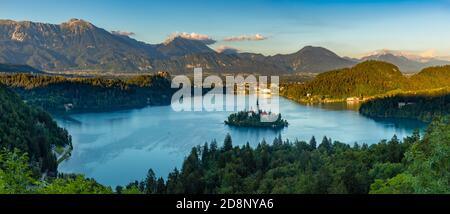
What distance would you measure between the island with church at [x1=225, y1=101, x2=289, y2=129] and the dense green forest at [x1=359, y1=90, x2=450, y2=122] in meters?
11.4

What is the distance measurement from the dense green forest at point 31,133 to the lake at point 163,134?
0.78 m

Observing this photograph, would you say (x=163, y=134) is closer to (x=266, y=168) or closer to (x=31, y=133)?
(x=31, y=133)

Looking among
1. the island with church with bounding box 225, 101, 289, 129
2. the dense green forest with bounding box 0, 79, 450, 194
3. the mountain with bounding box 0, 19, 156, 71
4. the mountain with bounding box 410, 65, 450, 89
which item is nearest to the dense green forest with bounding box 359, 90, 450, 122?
the mountain with bounding box 410, 65, 450, 89

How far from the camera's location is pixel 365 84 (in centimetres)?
5766

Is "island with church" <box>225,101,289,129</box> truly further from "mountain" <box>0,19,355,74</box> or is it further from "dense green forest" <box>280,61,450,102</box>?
"dense green forest" <box>280,61,450,102</box>

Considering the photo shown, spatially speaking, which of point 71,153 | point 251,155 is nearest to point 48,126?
point 71,153

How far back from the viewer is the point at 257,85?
48625 mm

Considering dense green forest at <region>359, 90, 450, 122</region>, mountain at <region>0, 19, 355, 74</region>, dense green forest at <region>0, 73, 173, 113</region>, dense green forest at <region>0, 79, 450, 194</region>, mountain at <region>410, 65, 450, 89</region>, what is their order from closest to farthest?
dense green forest at <region>0, 79, 450, 194</region>
mountain at <region>0, 19, 355, 74</region>
dense green forest at <region>359, 90, 450, 122</region>
dense green forest at <region>0, 73, 173, 113</region>
mountain at <region>410, 65, 450, 89</region>

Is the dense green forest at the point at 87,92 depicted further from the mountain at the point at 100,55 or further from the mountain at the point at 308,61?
the mountain at the point at 308,61

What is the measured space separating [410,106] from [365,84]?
16080mm

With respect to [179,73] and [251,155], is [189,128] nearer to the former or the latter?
[251,155]

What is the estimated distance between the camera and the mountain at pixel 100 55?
123 ft

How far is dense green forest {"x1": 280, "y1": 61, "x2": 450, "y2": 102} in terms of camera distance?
54812 mm
